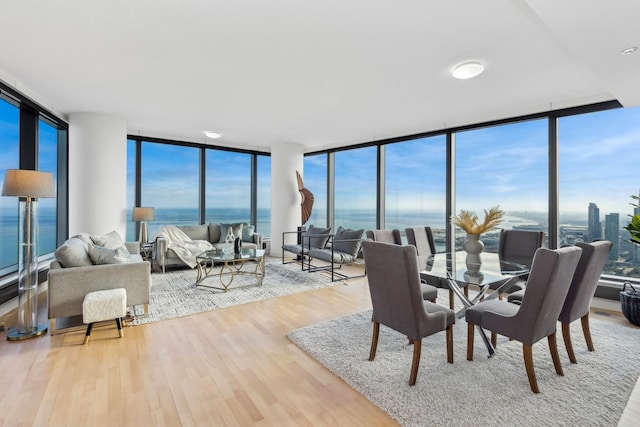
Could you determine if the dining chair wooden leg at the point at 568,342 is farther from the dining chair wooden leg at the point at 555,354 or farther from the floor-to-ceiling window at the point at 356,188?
the floor-to-ceiling window at the point at 356,188

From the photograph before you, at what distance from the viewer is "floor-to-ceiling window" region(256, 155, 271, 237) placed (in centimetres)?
768

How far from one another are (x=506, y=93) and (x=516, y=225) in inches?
77.0

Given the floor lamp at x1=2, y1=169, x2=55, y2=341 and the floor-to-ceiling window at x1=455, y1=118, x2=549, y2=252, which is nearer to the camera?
the floor lamp at x1=2, y1=169, x2=55, y2=341

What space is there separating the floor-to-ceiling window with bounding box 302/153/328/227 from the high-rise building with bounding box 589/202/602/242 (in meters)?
4.90

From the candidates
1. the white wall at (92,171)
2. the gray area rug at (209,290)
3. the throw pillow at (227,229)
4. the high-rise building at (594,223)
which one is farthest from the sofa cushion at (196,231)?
the high-rise building at (594,223)

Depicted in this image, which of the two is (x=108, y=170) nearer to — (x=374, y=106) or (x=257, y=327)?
(x=257, y=327)

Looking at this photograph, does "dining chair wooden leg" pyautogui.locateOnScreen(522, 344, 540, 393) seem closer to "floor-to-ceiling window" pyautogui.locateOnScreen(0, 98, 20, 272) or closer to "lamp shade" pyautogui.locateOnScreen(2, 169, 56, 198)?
"lamp shade" pyautogui.locateOnScreen(2, 169, 56, 198)

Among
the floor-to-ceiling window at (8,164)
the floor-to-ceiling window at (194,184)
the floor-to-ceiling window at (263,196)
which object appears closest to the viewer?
the floor-to-ceiling window at (8,164)

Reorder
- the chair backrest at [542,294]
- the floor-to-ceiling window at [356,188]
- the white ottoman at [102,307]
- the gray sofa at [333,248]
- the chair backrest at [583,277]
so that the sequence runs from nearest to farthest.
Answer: the chair backrest at [542,294] → the chair backrest at [583,277] → the white ottoman at [102,307] → the gray sofa at [333,248] → the floor-to-ceiling window at [356,188]

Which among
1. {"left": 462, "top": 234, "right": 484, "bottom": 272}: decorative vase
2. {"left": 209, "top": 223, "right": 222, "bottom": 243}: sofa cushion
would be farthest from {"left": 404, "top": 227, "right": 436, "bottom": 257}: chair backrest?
{"left": 209, "top": 223, "right": 222, "bottom": 243}: sofa cushion

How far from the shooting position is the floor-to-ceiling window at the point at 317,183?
295 inches

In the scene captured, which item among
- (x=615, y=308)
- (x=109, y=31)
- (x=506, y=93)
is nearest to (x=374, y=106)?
(x=506, y=93)

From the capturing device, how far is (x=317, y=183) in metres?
7.68

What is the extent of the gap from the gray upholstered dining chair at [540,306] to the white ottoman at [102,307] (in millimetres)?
3139
